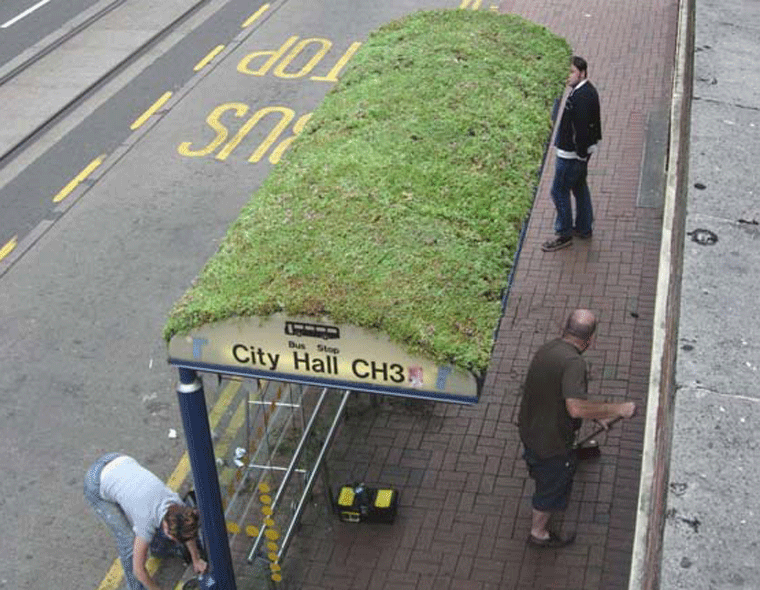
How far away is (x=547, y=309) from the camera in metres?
11.6

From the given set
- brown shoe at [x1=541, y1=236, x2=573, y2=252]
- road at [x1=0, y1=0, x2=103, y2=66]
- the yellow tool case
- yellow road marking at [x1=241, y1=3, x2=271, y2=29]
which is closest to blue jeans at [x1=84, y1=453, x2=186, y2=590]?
the yellow tool case

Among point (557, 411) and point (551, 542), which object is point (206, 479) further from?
point (551, 542)

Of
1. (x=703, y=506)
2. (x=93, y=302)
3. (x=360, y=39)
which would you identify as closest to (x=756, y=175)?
(x=703, y=506)

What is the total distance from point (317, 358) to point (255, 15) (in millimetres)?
14873

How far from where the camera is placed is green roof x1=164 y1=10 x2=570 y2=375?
6.62m

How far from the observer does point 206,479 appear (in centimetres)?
755

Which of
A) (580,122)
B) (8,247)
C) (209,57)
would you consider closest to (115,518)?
(580,122)

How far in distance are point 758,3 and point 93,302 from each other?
6.99 m

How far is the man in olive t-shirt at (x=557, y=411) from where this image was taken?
759 centimetres

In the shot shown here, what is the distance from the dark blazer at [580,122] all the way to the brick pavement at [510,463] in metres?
1.26

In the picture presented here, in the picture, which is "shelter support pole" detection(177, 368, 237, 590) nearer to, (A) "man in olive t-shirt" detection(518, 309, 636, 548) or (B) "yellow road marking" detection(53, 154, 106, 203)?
(A) "man in olive t-shirt" detection(518, 309, 636, 548)

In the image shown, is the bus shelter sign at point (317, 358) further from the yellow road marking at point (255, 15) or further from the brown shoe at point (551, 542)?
the yellow road marking at point (255, 15)

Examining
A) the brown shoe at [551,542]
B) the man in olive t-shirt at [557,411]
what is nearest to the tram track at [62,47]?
the brown shoe at [551,542]

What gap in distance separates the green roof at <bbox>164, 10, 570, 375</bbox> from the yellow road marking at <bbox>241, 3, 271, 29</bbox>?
33.3ft
